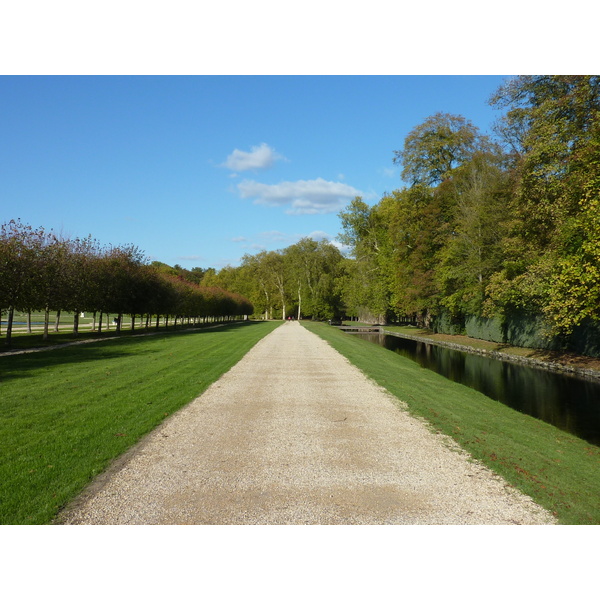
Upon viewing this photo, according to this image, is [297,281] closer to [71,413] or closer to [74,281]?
[74,281]

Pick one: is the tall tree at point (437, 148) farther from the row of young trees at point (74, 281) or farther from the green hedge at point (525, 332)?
the row of young trees at point (74, 281)


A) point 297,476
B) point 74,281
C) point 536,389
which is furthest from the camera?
point 74,281

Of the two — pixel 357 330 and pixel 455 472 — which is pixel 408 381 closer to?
pixel 455 472

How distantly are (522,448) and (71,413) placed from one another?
27.4 ft

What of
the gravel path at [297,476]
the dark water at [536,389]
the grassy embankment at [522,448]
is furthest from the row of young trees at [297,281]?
the gravel path at [297,476]

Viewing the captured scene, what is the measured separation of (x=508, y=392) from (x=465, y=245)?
1890 cm

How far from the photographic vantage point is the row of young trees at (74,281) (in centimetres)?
2066

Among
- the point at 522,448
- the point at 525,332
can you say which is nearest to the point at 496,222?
the point at 525,332

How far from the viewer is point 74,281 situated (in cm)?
2634

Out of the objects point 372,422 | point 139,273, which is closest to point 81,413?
point 372,422

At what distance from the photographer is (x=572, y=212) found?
1700 centimetres

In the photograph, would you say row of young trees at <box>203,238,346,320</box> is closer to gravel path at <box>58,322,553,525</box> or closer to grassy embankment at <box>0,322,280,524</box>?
grassy embankment at <box>0,322,280,524</box>

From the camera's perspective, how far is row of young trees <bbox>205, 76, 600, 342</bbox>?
16000 millimetres

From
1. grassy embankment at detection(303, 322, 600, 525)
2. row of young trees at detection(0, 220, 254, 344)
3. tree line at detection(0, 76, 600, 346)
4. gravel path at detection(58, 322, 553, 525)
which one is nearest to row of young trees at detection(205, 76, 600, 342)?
tree line at detection(0, 76, 600, 346)
